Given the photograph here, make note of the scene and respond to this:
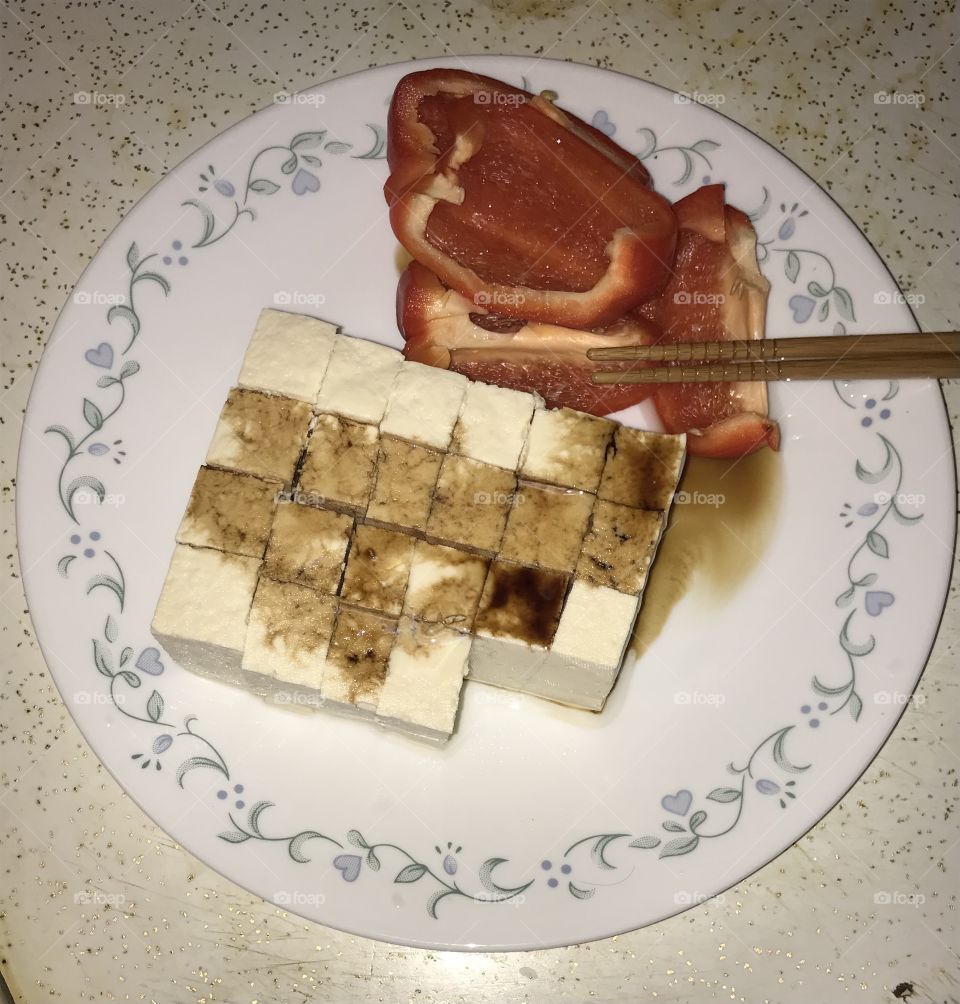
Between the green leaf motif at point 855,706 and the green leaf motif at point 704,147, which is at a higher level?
the green leaf motif at point 704,147

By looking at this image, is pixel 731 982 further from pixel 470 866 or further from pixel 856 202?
pixel 856 202

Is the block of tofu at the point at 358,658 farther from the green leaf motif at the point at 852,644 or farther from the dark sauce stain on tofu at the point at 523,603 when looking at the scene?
the green leaf motif at the point at 852,644

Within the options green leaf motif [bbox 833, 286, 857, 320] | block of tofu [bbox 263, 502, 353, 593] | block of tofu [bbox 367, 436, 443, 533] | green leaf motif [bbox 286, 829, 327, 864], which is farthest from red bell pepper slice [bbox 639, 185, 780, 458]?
green leaf motif [bbox 286, 829, 327, 864]

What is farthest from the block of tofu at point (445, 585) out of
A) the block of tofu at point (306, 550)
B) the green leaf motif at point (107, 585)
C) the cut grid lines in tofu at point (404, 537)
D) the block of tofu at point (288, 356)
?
the green leaf motif at point (107, 585)

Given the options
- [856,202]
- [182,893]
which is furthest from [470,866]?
[856,202]

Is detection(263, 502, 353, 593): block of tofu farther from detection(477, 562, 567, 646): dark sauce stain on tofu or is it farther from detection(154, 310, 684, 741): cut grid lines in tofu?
detection(477, 562, 567, 646): dark sauce stain on tofu

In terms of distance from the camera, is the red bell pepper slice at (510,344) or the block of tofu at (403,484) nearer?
the block of tofu at (403,484)
